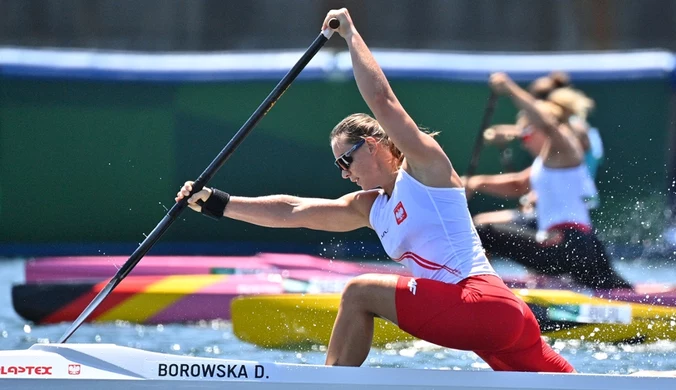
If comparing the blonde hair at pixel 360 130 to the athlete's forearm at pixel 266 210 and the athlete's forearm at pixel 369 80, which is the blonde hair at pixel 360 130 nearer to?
the athlete's forearm at pixel 369 80

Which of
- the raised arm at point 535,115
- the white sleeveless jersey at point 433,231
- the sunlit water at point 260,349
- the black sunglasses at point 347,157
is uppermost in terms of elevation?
the raised arm at point 535,115

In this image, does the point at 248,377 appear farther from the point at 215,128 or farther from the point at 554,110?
the point at 215,128

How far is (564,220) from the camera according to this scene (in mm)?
7230

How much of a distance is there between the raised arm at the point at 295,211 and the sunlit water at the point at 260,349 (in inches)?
49.6

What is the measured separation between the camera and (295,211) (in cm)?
428

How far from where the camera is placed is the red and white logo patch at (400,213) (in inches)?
150

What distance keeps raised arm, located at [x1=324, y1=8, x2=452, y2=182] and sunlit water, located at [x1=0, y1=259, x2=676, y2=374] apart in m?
1.68

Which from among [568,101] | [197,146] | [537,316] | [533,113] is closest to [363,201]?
[537,316]

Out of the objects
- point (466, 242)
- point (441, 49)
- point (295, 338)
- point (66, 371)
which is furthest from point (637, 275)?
point (66, 371)

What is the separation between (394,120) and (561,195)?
3934mm

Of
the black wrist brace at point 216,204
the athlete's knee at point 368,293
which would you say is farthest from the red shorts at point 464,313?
the black wrist brace at point 216,204

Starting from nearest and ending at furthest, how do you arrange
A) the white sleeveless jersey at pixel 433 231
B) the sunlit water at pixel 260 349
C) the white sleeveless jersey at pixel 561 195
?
1. the white sleeveless jersey at pixel 433 231
2. the sunlit water at pixel 260 349
3. the white sleeveless jersey at pixel 561 195

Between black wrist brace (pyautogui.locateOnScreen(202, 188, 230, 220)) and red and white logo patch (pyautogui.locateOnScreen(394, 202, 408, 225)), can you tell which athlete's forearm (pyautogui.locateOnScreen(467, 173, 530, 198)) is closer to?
black wrist brace (pyautogui.locateOnScreen(202, 188, 230, 220))

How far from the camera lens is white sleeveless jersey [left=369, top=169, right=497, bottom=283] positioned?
3777mm
